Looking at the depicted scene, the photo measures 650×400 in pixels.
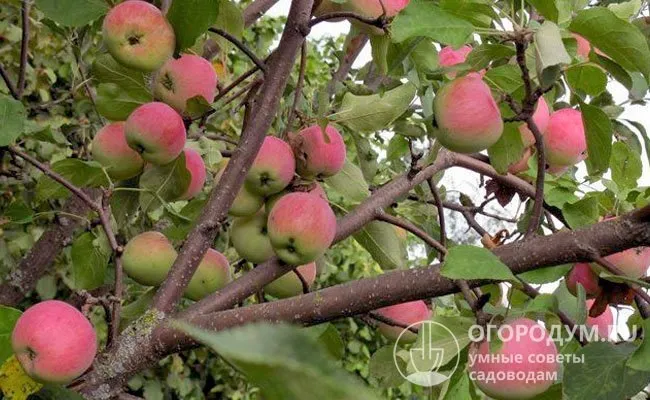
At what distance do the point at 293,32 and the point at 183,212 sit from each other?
11.7 inches

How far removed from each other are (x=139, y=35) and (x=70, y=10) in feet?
0.38

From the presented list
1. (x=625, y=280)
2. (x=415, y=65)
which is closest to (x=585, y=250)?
(x=625, y=280)

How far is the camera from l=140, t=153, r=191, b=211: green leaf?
94cm

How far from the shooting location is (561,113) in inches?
42.1

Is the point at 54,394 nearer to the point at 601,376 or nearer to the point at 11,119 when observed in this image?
the point at 11,119

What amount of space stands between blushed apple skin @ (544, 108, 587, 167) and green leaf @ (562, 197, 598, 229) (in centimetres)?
20

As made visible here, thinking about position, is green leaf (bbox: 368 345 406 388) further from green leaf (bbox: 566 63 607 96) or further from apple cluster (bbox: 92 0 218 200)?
green leaf (bbox: 566 63 607 96)

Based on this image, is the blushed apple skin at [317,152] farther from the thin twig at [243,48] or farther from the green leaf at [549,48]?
the green leaf at [549,48]

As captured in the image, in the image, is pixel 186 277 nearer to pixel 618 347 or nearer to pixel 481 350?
pixel 481 350

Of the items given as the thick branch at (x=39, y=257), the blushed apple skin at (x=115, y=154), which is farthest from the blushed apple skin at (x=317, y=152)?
the thick branch at (x=39, y=257)

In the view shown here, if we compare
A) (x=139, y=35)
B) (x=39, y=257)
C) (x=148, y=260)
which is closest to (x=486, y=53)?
(x=139, y=35)

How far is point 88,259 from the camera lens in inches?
39.4

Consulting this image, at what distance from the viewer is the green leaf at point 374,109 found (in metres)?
0.93

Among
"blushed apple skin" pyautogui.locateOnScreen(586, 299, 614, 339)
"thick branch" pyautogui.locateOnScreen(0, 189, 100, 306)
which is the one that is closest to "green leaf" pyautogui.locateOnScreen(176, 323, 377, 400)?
"blushed apple skin" pyautogui.locateOnScreen(586, 299, 614, 339)
